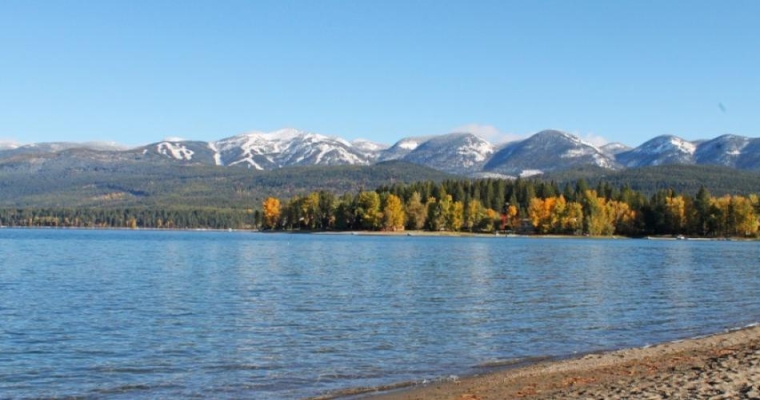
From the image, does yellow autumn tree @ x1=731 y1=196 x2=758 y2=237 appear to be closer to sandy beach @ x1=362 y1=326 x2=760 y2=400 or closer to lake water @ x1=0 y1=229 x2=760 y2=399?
lake water @ x1=0 y1=229 x2=760 y2=399

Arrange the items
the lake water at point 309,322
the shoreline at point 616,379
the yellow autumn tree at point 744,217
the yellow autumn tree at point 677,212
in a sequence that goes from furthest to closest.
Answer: the yellow autumn tree at point 677,212 → the yellow autumn tree at point 744,217 → the lake water at point 309,322 → the shoreline at point 616,379

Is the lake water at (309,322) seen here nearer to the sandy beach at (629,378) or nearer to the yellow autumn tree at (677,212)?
the sandy beach at (629,378)

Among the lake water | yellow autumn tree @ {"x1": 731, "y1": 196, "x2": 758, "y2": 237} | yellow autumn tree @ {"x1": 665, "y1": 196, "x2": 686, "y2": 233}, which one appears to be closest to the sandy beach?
the lake water

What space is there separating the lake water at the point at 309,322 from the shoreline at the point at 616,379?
5.00 ft

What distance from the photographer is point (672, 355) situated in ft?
87.1

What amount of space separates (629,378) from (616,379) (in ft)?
1.17

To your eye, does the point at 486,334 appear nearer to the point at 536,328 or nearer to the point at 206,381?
the point at 536,328

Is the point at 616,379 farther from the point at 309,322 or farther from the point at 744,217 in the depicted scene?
the point at 744,217

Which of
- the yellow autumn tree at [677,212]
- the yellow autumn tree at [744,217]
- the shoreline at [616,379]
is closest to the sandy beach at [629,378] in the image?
the shoreline at [616,379]

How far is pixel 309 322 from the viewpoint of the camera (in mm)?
36062

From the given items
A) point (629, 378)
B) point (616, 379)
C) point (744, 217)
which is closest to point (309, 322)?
point (616, 379)

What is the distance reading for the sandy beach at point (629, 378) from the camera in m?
19.0

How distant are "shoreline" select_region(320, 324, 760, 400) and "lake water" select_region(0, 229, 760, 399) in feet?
5.00

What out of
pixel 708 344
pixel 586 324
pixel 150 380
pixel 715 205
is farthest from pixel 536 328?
pixel 715 205
